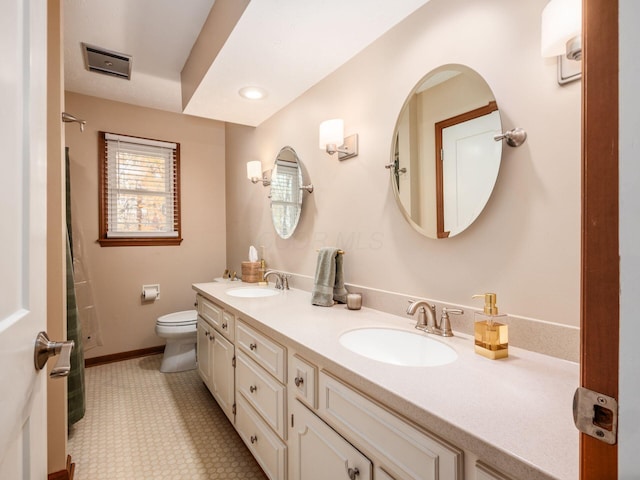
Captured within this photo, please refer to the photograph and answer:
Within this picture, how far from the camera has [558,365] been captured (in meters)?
0.90

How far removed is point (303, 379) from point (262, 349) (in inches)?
13.9

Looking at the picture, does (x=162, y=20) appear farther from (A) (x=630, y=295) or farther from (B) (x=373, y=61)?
(A) (x=630, y=295)

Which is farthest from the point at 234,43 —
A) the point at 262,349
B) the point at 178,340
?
the point at 178,340

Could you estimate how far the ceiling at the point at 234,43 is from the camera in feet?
4.63

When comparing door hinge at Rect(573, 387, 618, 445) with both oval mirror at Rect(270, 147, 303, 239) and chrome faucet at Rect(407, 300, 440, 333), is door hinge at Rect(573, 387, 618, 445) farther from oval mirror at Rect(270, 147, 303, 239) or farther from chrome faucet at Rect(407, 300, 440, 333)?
oval mirror at Rect(270, 147, 303, 239)

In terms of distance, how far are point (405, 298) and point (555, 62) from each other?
0.99 m

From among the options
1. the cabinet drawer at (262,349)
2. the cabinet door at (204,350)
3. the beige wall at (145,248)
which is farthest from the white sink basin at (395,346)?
the beige wall at (145,248)

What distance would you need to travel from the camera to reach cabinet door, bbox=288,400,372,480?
0.89m

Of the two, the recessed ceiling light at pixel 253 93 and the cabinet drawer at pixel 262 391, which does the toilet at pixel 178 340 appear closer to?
the cabinet drawer at pixel 262 391

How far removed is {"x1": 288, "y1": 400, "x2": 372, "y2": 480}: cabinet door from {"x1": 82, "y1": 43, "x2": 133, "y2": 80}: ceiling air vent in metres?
2.55

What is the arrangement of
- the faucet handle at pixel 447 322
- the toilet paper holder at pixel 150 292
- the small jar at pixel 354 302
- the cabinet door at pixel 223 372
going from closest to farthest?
the faucet handle at pixel 447 322, the small jar at pixel 354 302, the cabinet door at pixel 223 372, the toilet paper holder at pixel 150 292

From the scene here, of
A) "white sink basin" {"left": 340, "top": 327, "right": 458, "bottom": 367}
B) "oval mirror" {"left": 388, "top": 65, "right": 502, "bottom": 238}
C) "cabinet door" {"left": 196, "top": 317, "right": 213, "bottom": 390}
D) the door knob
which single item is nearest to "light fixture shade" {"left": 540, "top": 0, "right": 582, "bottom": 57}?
"oval mirror" {"left": 388, "top": 65, "right": 502, "bottom": 238}

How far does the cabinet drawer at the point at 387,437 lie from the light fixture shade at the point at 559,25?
1.09 m

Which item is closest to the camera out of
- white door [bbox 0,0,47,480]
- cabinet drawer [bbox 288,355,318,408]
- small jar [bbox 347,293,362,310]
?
white door [bbox 0,0,47,480]
